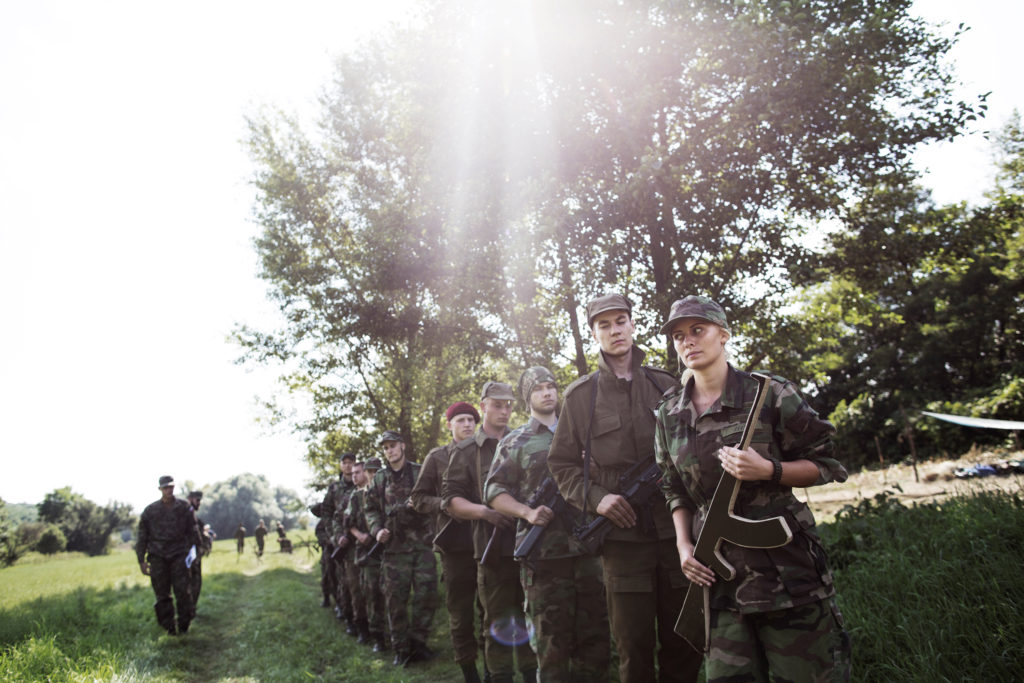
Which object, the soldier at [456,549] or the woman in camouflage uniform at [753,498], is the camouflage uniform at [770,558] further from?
the soldier at [456,549]

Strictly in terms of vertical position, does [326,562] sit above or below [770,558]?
below

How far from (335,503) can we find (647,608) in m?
10.2

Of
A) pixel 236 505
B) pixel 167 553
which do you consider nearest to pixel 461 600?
pixel 167 553

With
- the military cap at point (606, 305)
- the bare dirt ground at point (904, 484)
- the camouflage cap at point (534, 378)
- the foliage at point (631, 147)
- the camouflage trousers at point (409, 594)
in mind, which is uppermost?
the foliage at point (631, 147)

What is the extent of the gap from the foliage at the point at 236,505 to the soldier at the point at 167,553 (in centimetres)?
9439

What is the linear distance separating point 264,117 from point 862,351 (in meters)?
34.7

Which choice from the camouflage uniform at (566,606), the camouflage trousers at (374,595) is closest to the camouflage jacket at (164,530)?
the camouflage trousers at (374,595)

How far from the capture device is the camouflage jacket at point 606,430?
3.63 meters

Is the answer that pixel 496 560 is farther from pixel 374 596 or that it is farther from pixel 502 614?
pixel 374 596

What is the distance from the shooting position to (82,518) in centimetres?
3816

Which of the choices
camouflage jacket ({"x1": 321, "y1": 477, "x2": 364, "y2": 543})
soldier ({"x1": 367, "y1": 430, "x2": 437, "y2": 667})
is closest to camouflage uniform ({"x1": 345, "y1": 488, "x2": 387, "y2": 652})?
soldier ({"x1": 367, "y1": 430, "x2": 437, "y2": 667})

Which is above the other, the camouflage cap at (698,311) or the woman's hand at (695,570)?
A: the camouflage cap at (698,311)

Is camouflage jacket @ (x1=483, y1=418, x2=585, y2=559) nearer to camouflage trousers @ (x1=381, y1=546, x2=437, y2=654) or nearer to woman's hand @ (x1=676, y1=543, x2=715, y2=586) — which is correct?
woman's hand @ (x1=676, y1=543, x2=715, y2=586)

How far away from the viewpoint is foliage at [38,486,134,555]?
26438 mm
